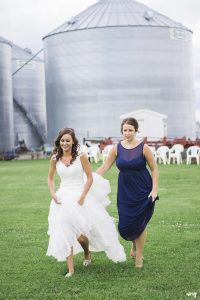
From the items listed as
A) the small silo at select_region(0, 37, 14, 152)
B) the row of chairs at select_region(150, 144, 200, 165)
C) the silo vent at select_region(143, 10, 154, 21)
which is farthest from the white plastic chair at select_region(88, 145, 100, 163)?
the silo vent at select_region(143, 10, 154, 21)

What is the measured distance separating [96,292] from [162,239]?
3148 mm

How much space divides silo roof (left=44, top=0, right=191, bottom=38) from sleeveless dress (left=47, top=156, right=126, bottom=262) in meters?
32.7

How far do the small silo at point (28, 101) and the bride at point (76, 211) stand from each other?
40.3 meters

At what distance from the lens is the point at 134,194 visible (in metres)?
8.12

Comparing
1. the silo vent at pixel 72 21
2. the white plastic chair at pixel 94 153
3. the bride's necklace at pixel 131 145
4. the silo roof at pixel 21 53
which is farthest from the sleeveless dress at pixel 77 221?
the silo roof at pixel 21 53

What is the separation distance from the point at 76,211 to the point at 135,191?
0.76m

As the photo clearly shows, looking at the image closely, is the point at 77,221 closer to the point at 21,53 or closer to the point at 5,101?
the point at 5,101

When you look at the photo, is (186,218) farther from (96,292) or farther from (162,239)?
(96,292)

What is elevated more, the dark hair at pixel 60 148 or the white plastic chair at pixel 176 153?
the dark hair at pixel 60 148

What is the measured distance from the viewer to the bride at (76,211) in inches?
308

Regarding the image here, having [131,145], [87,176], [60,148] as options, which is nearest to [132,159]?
[131,145]

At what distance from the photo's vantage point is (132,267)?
26.8 ft

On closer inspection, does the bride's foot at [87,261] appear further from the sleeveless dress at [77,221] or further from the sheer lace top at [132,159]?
the sheer lace top at [132,159]

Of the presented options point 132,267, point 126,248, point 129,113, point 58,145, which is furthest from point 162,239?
point 129,113
